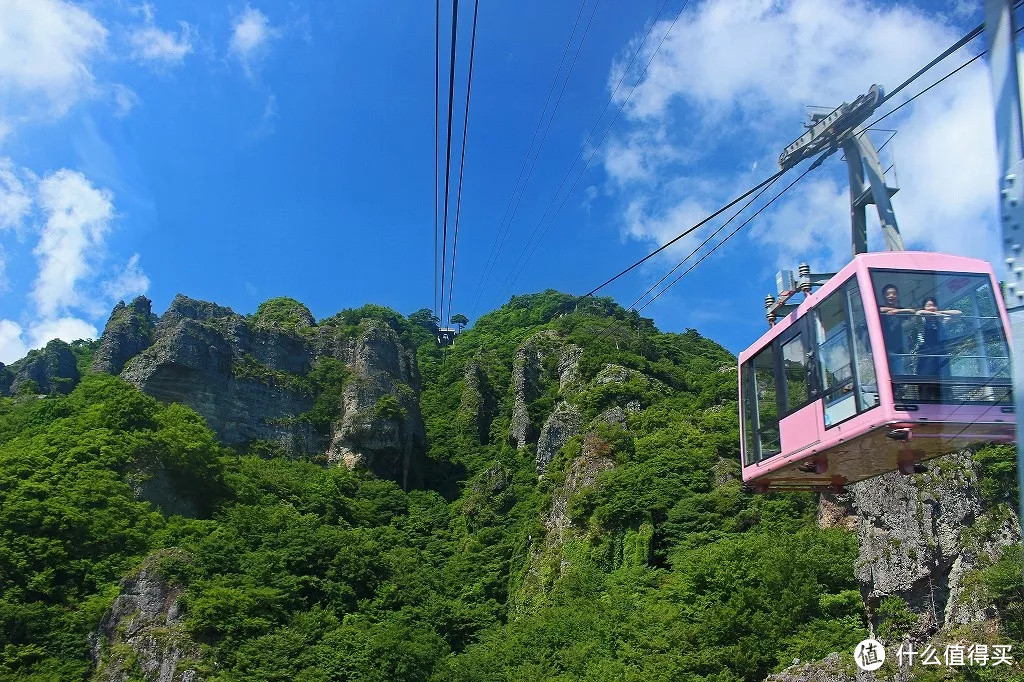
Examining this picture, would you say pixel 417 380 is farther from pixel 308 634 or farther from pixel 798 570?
pixel 798 570

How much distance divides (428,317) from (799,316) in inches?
3768

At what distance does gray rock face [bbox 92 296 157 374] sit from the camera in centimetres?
5659

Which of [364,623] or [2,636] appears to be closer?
[2,636]

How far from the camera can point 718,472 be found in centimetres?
3412

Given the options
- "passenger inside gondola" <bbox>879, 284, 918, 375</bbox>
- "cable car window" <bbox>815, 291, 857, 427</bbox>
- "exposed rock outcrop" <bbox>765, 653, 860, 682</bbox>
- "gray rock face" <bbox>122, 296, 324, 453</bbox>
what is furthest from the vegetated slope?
"passenger inside gondola" <bbox>879, 284, 918, 375</bbox>

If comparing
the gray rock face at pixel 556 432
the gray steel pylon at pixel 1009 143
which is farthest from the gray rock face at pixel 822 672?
the gray rock face at pixel 556 432

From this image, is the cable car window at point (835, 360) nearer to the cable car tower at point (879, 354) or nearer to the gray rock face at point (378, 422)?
the cable car tower at point (879, 354)

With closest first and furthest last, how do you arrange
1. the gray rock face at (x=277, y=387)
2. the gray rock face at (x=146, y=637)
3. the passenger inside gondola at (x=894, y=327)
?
1. the passenger inside gondola at (x=894, y=327)
2. the gray rock face at (x=146, y=637)
3. the gray rock face at (x=277, y=387)

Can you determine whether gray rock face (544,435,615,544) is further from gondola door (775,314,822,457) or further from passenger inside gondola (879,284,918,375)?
passenger inside gondola (879,284,918,375)

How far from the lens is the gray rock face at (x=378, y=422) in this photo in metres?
53.5

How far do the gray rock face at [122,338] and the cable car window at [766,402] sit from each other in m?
53.6

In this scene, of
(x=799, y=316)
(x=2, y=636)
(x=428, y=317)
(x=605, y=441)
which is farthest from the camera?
(x=428, y=317)

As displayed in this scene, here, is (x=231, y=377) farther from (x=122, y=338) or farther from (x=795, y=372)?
(x=795, y=372)

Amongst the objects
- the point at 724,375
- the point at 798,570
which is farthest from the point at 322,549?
the point at 724,375
